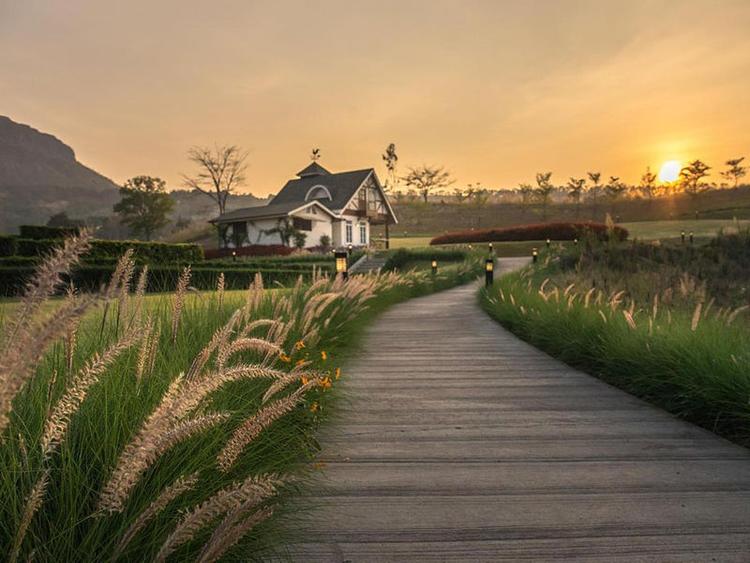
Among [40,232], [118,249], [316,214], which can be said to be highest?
[316,214]

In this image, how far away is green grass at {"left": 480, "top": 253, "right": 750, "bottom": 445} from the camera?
3305mm

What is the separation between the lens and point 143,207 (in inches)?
2210

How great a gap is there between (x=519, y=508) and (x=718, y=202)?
81.4 meters

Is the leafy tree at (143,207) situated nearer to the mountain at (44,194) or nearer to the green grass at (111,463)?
the green grass at (111,463)

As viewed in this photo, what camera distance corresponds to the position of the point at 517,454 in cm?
291

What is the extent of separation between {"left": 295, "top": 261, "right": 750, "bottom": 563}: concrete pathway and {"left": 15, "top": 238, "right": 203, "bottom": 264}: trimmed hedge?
16.7 meters

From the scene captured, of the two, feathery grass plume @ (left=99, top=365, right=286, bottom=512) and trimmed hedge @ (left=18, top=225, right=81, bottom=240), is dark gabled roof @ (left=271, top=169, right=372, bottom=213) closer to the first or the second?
trimmed hedge @ (left=18, top=225, right=81, bottom=240)

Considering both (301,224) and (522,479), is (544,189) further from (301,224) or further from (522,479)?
(522,479)

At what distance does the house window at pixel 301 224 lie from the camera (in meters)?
37.9

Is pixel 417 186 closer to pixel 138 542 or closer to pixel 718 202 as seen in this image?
pixel 718 202

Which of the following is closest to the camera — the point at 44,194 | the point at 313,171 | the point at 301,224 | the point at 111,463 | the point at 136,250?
the point at 111,463

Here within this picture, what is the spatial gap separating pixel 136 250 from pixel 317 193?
27080 mm

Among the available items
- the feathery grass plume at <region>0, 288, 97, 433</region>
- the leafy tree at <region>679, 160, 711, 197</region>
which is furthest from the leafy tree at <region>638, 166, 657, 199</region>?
the feathery grass plume at <region>0, 288, 97, 433</region>

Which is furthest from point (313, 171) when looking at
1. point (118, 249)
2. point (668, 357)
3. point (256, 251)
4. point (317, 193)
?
point (668, 357)
